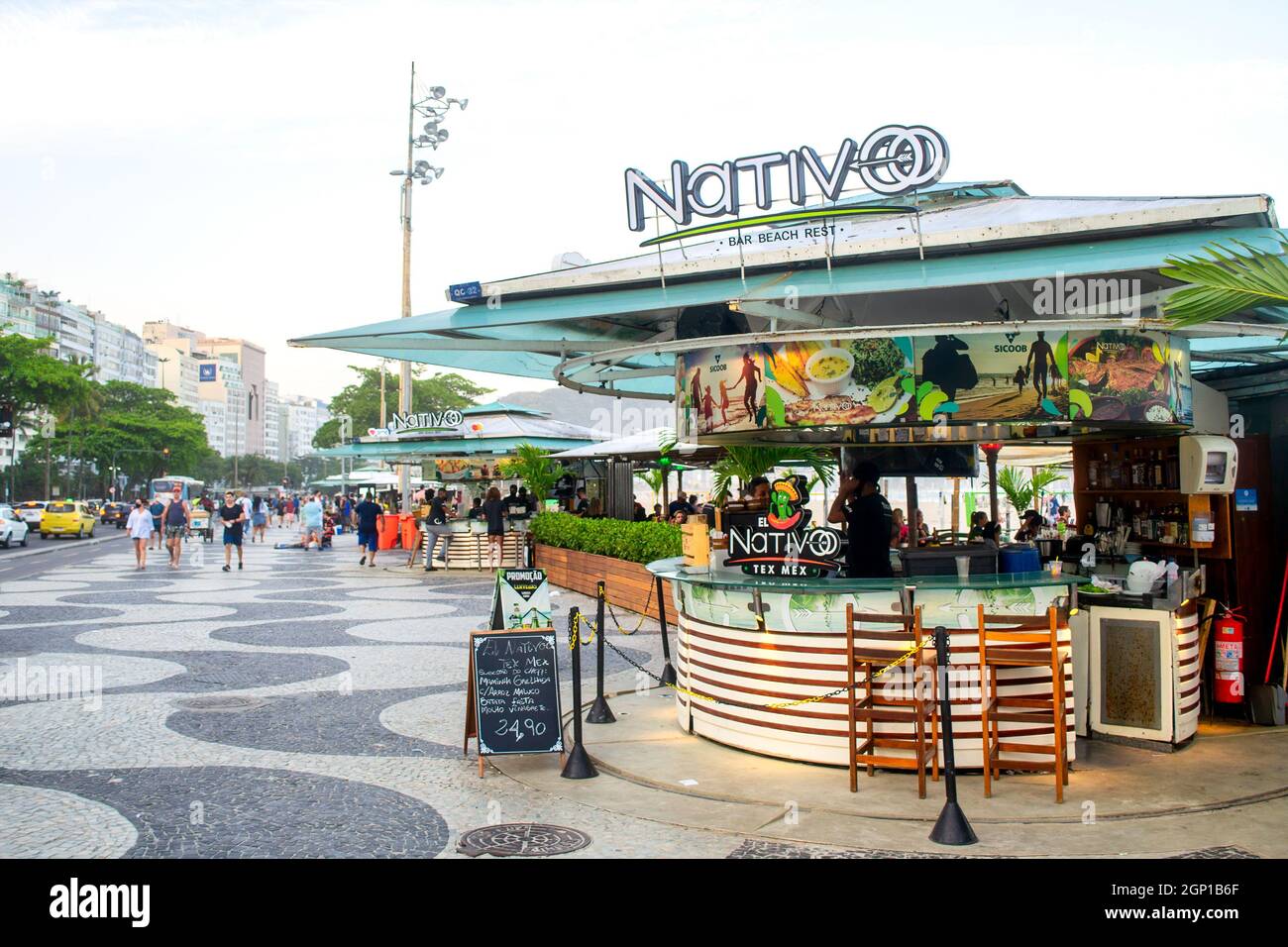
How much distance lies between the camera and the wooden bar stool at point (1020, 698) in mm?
6148

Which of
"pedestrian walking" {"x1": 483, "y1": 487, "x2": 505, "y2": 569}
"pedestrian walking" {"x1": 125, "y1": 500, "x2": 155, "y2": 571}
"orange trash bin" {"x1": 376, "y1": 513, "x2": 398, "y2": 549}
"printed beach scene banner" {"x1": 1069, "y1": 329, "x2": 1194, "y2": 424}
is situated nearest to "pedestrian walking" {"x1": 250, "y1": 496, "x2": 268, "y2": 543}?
"orange trash bin" {"x1": 376, "y1": 513, "x2": 398, "y2": 549}

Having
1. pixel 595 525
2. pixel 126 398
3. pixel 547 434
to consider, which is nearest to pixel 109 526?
pixel 126 398

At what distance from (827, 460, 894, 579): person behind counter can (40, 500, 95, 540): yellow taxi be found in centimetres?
4210

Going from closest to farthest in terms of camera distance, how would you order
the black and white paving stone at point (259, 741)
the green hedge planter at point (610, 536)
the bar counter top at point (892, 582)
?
the black and white paving stone at point (259, 741) < the bar counter top at point (892, 582) < the green hedge planter at point (610, 536)

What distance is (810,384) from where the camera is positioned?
25.2 feet

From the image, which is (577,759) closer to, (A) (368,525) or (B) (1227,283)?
(B) (1227,283)

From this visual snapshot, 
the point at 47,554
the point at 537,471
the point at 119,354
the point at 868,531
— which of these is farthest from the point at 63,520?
the point at 119,354

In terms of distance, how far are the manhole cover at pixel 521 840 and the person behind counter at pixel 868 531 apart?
3.00 metres

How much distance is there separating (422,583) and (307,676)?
10749mm

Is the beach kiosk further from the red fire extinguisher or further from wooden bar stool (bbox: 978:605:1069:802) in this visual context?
the red fire extinguisher

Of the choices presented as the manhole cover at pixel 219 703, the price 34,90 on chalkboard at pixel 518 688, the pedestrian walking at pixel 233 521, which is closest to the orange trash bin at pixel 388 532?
the pedestrian walking at pixel 233 521

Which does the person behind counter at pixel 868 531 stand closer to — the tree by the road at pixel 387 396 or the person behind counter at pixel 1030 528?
the person behind counter at pixel 1030 528

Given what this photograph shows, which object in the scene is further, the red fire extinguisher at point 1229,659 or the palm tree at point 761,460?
the palm tree at point 761,460

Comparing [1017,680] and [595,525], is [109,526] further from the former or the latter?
[1017,680]
